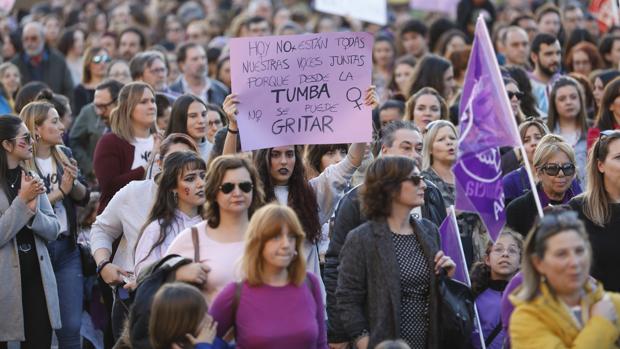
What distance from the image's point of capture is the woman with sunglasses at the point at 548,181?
32.8ft

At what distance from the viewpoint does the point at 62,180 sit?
1128 cm

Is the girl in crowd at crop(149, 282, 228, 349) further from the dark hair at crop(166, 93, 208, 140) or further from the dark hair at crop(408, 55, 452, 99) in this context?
the dark hair at crop(408, 55, 452, 99)

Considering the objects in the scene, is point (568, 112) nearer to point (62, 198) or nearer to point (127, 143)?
point (127, 143)

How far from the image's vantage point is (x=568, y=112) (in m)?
12.8

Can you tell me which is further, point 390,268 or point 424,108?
point 424,108

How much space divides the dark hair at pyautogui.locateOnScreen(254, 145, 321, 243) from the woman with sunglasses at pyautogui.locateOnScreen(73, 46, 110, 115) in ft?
21.0

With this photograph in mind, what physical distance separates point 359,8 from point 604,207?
9.75 metres

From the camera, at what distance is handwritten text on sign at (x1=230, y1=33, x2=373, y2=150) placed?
31.8ft

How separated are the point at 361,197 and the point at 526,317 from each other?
1.66 m

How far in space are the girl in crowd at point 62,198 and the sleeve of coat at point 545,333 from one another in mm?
4608

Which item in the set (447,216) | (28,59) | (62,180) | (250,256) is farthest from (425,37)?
(250,256)

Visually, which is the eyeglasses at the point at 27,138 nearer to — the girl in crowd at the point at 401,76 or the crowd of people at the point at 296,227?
the crowd of people at the point at 296,227

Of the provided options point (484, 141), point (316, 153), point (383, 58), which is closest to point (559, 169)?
Answer: point (316, 153)

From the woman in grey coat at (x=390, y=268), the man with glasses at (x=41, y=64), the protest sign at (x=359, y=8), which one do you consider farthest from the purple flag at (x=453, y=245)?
the protest sign at (x=359, y=8)
